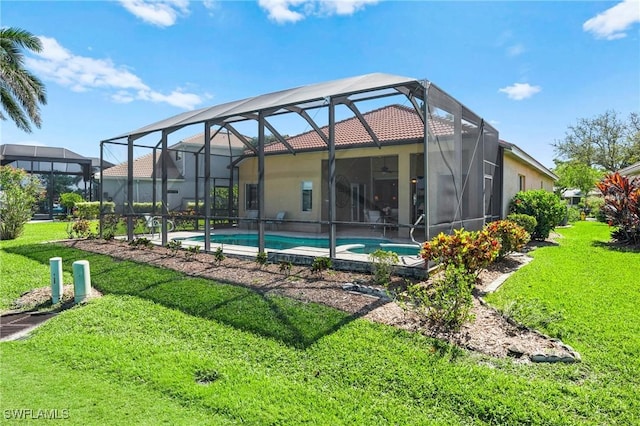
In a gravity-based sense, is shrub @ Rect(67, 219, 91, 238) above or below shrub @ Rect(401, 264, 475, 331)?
above

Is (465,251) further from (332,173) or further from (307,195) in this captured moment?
(307,195)

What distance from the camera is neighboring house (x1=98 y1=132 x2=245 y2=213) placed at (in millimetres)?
13461

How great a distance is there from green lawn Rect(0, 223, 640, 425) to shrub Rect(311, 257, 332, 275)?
173 centimetres

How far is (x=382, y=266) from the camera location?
687cm

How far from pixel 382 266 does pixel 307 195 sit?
9354 millimetres

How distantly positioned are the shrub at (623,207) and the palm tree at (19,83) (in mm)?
22450

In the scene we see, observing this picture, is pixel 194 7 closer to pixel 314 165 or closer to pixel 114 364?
pixel 314 165

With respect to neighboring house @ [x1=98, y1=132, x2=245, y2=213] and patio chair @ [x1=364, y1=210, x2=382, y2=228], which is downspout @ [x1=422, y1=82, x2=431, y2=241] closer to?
Result: patio chair @ [x1=364, y1=210, x2=382, y2=228]

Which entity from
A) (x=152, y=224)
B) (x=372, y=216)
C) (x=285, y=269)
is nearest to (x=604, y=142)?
(x=372, y=216)

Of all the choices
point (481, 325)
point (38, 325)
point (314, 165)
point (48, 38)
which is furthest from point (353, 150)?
point (48, 38)

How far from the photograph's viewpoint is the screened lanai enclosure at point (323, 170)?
790 cm

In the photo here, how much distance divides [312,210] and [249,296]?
9776 millimetres

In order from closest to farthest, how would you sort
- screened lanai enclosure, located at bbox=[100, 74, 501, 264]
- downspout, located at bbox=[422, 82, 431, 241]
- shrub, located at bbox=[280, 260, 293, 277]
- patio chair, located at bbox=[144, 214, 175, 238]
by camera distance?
downspout, located at bbox=[422, 82, 431, 241] < shrub, located at bbox=[280, 260, 293, 277] < screened lanai enclosure, located at bbox=[100, 74, 501, 264] < patio chair, located at bbox=[144, 214, 175, 238]

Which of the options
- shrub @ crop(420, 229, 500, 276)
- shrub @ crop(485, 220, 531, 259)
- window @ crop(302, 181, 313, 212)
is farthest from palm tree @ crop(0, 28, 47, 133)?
shrub @ crop(485, 220, 531, 259)
